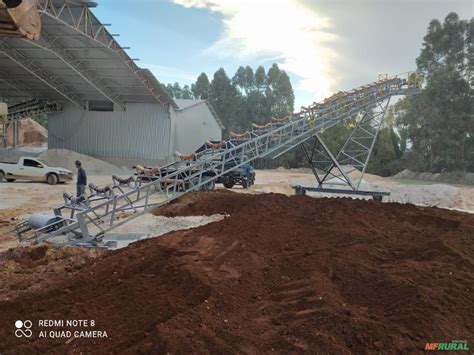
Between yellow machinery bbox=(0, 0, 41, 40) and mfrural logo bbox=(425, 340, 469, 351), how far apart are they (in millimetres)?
4800

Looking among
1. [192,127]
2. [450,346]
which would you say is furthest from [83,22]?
[450,346]

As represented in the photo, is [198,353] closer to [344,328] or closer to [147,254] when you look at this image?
[344,328]

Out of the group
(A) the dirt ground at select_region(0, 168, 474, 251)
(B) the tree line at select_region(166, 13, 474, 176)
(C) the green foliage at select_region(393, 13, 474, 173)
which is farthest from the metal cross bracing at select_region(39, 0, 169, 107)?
(C) the green foliage at select_region(393, 13, 474, 173)

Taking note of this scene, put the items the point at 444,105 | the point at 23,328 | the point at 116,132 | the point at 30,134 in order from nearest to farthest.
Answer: the point at 23,328
the point at 116,132
the point at 444,105
the point at 30,134

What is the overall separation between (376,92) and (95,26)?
17557 mm

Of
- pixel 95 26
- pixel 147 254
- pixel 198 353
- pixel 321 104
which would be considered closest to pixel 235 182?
pixel 321 104

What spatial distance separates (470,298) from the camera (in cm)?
495

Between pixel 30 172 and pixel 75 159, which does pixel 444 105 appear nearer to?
pixel 75 159

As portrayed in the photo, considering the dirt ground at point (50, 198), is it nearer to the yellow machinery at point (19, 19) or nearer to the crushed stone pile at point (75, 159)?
the crushed stone pile at point (75, 159)

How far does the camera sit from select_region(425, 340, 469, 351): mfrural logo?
3.96 meters

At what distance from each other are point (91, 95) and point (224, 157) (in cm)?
2557

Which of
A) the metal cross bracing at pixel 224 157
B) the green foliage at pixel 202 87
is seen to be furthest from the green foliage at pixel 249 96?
the metal cross bracing at pixel 224 157

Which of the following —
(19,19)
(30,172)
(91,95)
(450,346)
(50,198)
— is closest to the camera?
(19,19)

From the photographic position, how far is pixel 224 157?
38.6 feet
